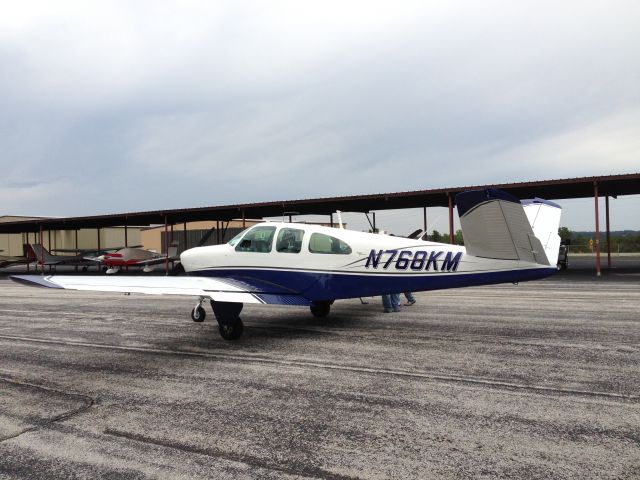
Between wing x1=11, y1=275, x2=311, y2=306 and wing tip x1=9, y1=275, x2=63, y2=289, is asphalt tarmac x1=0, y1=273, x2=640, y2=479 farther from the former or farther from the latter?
wing tip x1=9, y1=275, x2=63, y2=289

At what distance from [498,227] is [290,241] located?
3.96m

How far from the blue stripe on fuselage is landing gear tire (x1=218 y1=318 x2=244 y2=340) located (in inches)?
26.6

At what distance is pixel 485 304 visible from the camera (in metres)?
12.9

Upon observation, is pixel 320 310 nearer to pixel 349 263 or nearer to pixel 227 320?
pixel 349 263

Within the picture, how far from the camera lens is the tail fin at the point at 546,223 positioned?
8.27 m

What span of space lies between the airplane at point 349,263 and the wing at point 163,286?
2 cm

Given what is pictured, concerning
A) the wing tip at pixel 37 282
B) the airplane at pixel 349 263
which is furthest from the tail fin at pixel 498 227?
the wing tip at pixel 37 282

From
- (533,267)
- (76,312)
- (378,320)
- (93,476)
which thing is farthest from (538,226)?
(76,312)

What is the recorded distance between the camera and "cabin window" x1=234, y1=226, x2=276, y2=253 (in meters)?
Answer: 9.55

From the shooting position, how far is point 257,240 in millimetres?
9680

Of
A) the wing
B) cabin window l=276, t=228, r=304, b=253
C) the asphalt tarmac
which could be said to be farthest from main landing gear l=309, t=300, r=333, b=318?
cabin window l=276, t=228, r=304, b=253

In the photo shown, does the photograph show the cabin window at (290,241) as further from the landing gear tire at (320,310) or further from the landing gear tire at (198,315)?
the landing gear tire at (198,315)

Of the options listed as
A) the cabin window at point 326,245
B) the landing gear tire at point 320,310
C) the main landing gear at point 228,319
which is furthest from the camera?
the landing gear tire at point 320,310

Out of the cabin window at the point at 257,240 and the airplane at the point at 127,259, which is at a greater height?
the cabin window at the point at 257,240
